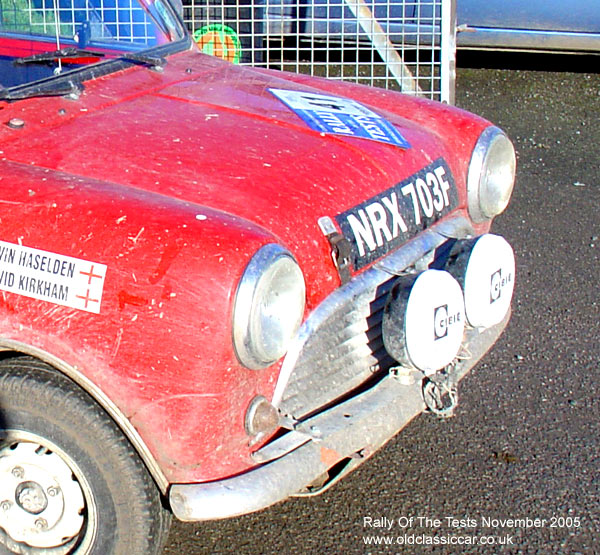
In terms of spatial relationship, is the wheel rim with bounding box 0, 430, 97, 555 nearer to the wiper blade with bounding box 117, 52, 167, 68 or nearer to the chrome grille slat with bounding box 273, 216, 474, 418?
the chrome grille slat with bounding box 273, 216, 474, 418

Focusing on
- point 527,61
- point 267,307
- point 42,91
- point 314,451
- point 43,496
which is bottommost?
point 43,496

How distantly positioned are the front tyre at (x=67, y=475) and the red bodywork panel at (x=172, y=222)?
0.10 meters

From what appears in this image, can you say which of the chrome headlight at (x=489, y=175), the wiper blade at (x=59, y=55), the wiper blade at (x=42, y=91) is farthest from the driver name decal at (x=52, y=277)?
the chrome headlight at (x=489, y=175)

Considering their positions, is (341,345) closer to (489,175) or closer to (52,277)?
(52,277)

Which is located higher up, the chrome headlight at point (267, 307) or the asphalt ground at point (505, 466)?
the chrome headlight at point (267, 307)

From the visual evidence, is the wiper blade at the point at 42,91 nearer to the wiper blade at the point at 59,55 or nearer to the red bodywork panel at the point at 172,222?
the red bodywork panel at the point at 172,222

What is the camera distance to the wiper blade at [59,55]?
121 inches

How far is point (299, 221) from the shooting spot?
7.96 ft

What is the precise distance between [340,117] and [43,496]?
1529 mm

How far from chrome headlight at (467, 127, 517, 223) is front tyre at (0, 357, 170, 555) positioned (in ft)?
5.07

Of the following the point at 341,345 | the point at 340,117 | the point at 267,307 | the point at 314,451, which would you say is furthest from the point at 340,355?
the point at 340,117

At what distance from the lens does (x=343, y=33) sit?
6.04m

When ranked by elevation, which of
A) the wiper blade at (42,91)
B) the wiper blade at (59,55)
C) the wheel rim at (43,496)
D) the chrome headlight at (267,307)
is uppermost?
the wiper blade at (59,55)

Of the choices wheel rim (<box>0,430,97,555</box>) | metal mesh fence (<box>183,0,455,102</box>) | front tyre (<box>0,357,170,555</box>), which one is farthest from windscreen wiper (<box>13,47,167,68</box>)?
metal mesh fence (<box>183,0,455,102</box>)
